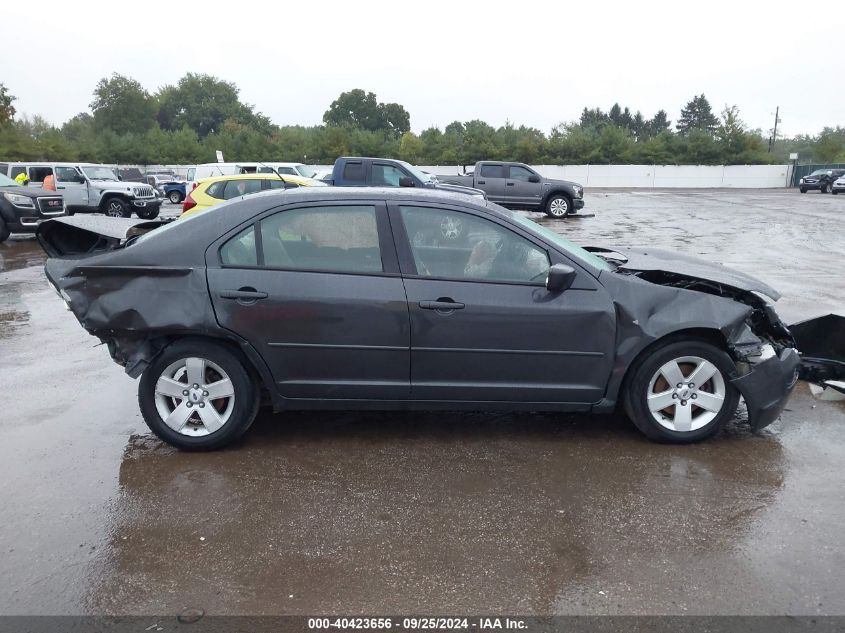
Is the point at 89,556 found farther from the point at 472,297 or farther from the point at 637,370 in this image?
the point at 637,370

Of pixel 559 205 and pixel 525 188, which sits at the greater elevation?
pixel 525 188

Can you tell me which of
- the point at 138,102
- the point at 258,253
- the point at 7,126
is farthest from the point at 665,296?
the point at 138,102

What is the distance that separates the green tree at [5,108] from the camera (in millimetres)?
43875

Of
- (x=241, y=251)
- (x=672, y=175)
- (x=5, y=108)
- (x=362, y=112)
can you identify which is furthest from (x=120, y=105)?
(x=241, y=251)

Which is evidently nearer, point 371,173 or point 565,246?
point 565,246

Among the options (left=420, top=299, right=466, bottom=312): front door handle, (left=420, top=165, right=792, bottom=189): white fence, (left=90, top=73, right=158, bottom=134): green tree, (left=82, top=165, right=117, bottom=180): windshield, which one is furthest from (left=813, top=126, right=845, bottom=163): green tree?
(left=90, top=73, right=158, bottom=134): green tree

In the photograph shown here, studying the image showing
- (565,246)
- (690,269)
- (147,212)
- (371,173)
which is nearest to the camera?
(565,246)

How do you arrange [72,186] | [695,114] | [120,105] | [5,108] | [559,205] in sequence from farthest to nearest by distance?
[695,114] < [120,105] < [5,108] < [559,205] < [72,186]

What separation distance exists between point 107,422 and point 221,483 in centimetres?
142

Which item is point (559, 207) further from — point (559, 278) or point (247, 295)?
point (247, 295)

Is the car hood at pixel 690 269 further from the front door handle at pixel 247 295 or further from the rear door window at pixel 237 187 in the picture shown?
the rear door window at pixel 237 187

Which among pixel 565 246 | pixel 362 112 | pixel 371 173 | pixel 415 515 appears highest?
pixel 362 112

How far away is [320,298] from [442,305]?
76 centimetres

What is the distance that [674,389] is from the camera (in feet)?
14.3
